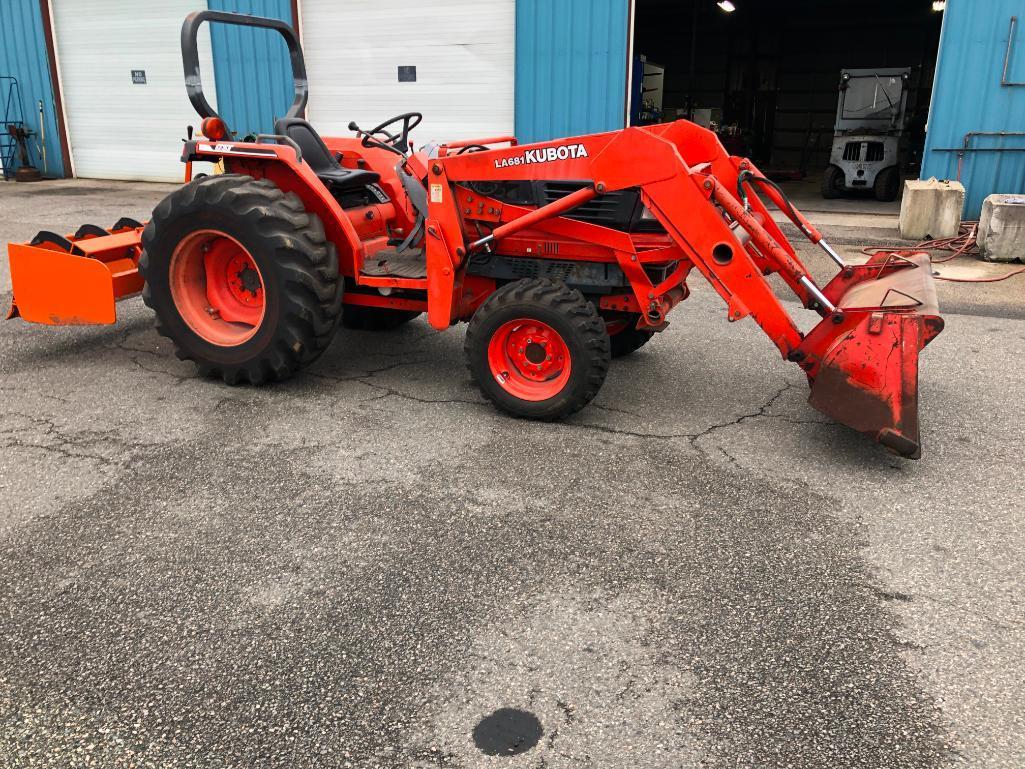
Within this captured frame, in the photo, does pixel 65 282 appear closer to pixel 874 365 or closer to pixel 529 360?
pixel 529 360

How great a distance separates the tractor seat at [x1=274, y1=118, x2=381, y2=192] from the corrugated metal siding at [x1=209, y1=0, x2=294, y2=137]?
9491mm

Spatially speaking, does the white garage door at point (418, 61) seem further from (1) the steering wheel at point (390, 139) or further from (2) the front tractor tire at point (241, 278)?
(2) the front tractor tire at point (241, 278)

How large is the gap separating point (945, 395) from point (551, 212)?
2.74m

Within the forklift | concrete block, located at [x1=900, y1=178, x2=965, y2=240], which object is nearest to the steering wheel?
concrete block, located at [x1=900, y1=178, x2=965, y2=240]

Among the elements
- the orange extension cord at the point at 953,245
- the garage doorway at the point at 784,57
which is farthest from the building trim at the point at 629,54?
the garage doorway at the point at 784,57

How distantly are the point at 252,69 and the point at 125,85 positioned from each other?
339cm

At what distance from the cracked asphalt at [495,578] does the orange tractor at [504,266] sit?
1.25ft

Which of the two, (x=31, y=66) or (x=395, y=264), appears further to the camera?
(x=31, y=66)

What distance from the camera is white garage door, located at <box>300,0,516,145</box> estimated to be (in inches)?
504

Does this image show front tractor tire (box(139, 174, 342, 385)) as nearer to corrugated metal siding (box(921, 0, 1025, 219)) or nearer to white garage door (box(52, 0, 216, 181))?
corrugated metal siding (box(921, 0, 1025, 219))

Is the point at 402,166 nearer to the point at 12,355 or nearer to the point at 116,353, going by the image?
the point at 116,353

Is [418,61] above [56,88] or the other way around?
above

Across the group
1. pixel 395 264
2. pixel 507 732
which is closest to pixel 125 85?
pixel 395 264

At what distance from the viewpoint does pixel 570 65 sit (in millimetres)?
12258
